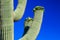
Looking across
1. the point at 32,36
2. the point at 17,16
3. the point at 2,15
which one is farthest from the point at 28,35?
the point at 2,15

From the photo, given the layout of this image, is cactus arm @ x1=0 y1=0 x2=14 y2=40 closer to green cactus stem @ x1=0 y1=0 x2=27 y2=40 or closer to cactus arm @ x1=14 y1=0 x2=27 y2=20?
green cactus stem @ x1=0 y1=0 x2=27 y2=40

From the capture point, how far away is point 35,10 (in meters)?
7.98

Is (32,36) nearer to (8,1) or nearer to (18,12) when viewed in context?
(18,12)

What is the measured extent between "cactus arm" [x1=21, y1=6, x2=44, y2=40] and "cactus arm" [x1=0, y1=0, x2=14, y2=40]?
847mm

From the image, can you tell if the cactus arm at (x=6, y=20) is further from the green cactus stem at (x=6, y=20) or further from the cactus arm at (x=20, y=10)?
the cactus arm at (x=20, y=10)

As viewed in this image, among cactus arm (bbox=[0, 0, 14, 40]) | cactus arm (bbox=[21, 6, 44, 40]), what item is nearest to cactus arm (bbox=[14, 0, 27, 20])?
cactus arm (bbox=[21, 6, 44, 40])

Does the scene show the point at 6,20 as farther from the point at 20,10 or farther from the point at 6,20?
the point at 20,10

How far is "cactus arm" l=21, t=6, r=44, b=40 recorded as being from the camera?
7.57 meters

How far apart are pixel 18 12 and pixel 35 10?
652mm

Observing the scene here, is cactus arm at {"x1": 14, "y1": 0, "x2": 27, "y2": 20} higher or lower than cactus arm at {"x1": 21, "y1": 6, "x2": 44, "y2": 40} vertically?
higher

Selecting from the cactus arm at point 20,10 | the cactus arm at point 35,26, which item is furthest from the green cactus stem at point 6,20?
the cactus arm at point 35,26

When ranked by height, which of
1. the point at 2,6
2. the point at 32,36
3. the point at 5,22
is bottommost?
the point at 32,36

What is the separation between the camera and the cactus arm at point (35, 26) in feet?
24.9

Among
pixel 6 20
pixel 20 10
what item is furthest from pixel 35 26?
pixel 6 20
